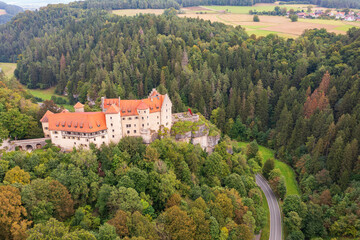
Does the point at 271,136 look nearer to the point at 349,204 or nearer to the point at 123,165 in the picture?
the point at 349,204

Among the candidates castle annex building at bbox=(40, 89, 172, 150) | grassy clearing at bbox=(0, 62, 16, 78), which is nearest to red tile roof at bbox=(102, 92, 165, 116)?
castle annex building at bbox=(40, 89, 172, 150)

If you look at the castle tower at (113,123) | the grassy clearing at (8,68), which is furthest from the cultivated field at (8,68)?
the castle tower at (113,123)

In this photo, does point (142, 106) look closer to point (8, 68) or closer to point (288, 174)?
point (288, 174)

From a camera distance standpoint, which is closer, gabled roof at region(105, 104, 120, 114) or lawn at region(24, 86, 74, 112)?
gabled roof at region(105, 104, 120, 114)

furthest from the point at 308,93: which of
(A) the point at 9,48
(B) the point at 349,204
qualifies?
(A) the point at 9,48

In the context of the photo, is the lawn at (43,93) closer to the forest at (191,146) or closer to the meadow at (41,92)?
the meadow at (41,92)

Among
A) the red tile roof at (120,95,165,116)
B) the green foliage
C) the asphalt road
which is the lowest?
the asphalt road

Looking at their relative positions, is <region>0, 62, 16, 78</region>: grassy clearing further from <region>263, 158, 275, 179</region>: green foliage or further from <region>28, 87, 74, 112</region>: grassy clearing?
<region>263, 158, 275, 179</region>: green foliage
